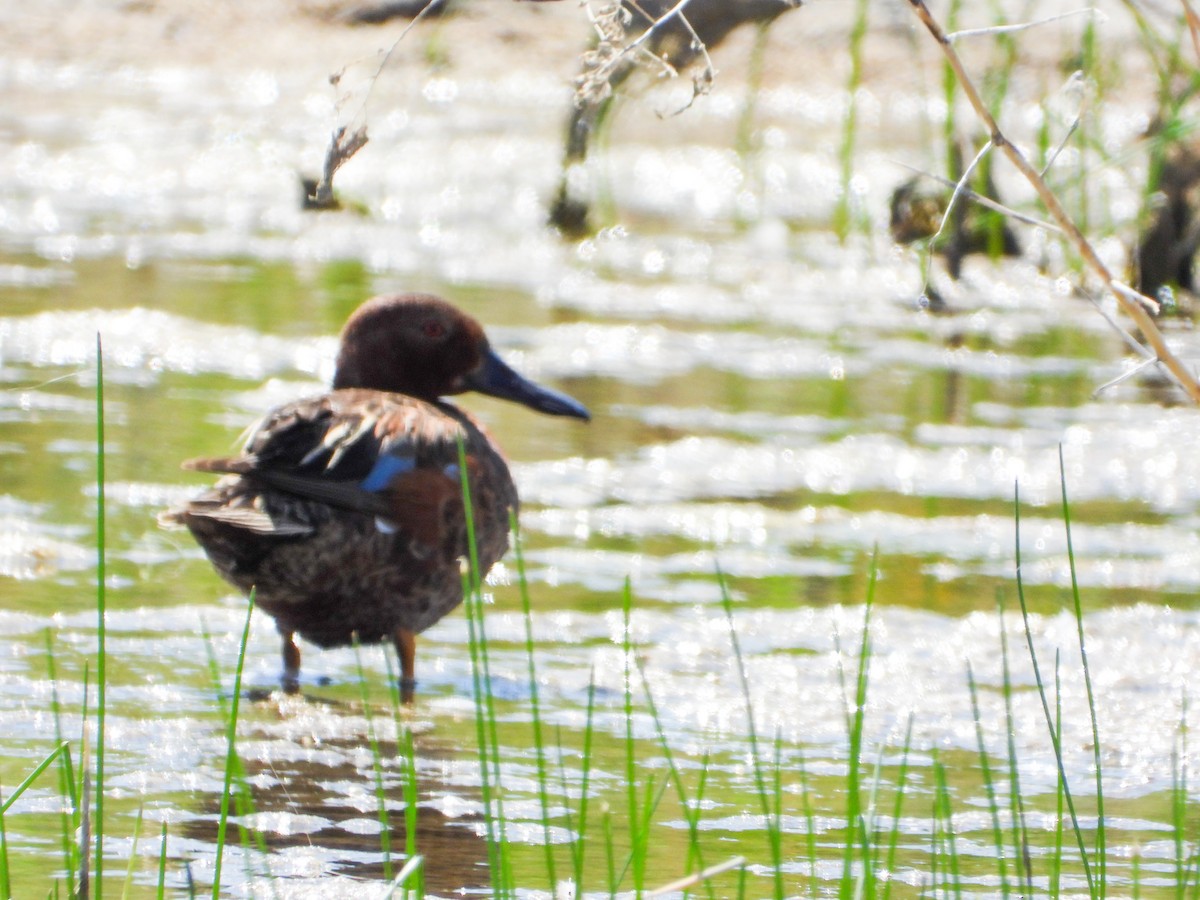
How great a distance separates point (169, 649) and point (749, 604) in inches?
58.3

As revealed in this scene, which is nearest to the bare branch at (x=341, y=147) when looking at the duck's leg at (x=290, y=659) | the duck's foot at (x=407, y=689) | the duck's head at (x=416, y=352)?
the duck's foot at (x=407, y=689)

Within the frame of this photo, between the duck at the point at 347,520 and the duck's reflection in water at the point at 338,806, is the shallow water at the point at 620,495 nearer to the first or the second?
the duck's reflection in water at the point at 338,806

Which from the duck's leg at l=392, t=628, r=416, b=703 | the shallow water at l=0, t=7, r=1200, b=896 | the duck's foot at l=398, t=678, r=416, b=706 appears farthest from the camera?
the duck's leg at l=392, t=628, r=416, b=703

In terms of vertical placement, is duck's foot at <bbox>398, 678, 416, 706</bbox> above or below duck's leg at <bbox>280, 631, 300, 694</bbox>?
below

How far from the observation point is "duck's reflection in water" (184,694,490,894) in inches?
131

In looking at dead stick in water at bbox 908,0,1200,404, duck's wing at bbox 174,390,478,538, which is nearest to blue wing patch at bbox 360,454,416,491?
duck's wing at bbox 174,390,478,538

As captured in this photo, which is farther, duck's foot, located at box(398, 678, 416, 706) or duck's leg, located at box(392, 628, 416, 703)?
duck's leg, located at box(392, 628, 416, 703)

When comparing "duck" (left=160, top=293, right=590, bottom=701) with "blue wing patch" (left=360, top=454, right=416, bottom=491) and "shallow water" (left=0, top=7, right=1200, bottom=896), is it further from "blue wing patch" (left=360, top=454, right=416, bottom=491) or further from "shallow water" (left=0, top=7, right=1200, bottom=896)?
"shallow water" (left=0, top=7, right=1200, bottom=896)

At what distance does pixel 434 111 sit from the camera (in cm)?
1559

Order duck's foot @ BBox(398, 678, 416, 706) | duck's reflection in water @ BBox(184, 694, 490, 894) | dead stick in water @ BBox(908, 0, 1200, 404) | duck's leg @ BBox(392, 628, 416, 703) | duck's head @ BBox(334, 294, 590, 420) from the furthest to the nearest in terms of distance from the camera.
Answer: duck's head @ BBox(334, 294, 590, 420) < duck's leg @ BBox(392, 628, 416, 703) < duck's foot @ BBox(398, 678, 416, 706) < duck's reflection in water @ BBox(184, 694, 490, 894) < dead stick in water @ BBox(908, 0, 1200, 404)

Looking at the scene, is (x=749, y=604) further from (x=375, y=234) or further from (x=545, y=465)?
(x=375, y=234)

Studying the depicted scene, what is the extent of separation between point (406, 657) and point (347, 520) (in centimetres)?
32

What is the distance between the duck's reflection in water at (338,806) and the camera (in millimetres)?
3320

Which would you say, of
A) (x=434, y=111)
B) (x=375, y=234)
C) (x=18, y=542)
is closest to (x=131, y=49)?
(x=434, y=111)
